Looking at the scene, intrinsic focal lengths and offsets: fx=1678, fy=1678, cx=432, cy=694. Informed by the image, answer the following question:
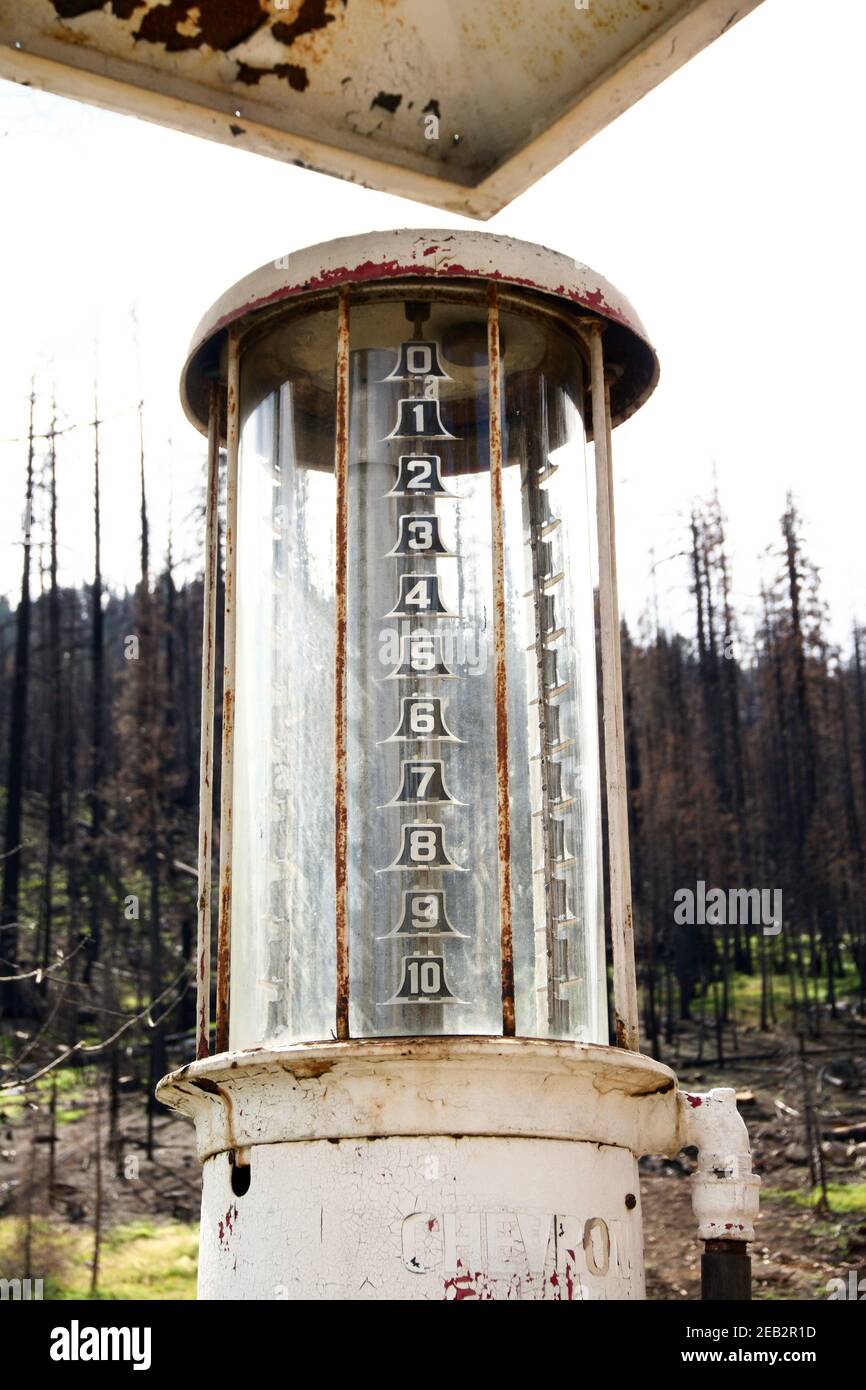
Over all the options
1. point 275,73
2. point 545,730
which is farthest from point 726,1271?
point 275,73

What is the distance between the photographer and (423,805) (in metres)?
4.05

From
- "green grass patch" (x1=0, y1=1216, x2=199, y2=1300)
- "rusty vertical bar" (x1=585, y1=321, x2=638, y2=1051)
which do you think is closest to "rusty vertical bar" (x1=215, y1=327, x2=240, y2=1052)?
"rusty vertical bar" (x1=585, y1=321, x2=638, y2=1051)

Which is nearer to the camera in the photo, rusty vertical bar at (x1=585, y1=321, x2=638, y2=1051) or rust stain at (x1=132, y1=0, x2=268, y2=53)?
rust stain at (x1=132, y1=0, x2=268, y2=53)

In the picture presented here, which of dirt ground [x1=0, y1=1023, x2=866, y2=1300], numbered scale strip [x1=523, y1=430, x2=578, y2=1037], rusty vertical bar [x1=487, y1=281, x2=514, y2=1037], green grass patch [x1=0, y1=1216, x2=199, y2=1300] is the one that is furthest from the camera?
green grass patch [x1=0, y1=1216, x2=199, y2=1300]

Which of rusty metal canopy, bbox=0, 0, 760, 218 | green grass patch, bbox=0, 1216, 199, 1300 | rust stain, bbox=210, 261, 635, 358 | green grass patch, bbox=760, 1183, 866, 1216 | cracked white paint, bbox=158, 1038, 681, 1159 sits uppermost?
rust stain, bbox=210, 261, 635, 358

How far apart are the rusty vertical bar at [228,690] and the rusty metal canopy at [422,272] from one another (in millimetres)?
181

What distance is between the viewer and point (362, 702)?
163 inches

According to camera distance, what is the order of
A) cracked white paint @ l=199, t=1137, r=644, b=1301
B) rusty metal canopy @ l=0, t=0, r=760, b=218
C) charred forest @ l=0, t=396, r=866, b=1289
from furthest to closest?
1. charred forest @ l=0, t=396, r=866, b=1289
2. cracked white paint @ l=199, t=1137, r=644, b=1301
3. rusty metal canopy @ l=0, t=0, r=760, b=218

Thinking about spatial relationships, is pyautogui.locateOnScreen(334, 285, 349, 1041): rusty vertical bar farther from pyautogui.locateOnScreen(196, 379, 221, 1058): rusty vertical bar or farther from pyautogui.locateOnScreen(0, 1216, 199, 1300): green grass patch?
pyautogui.locateOnScreen(0, 1216, 199, 1300): green grass patch

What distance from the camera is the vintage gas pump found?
3656mm

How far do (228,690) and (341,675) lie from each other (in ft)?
1.34

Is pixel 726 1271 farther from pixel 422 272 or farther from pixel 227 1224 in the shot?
pixel 422 272

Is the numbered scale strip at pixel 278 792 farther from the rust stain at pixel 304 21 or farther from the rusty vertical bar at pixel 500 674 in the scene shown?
the rust stain at pixel 304 21

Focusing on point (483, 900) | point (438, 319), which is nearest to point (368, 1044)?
point (483, 900)
